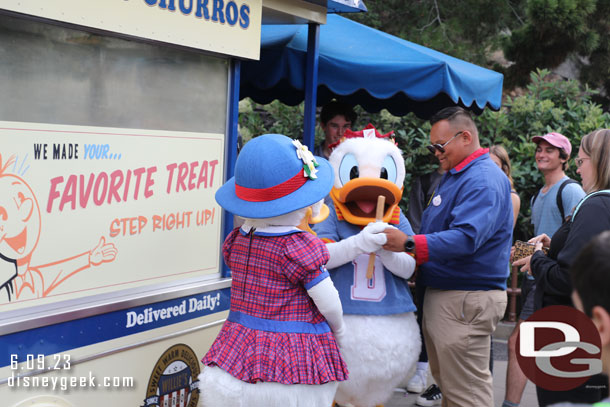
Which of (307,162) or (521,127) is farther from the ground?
(521,127)

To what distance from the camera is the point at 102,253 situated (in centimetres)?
307

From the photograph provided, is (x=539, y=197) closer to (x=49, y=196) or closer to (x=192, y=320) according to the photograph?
(x=192, y=320)

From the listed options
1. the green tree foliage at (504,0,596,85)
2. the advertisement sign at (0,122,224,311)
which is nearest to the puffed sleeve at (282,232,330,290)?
the advertisement sign at (0,122,224,311)

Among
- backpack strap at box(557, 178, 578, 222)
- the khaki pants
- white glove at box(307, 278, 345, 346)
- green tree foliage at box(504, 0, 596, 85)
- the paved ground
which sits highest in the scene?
green tree foliage at box(504, 0, 596, 85)

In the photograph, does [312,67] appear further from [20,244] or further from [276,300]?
[20,244]

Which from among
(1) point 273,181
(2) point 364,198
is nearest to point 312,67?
(2) point 364,198

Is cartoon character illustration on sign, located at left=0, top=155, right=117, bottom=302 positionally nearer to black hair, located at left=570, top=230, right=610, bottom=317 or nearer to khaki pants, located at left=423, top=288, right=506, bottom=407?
khaki pants, located at left=423, top=288, right=506, bottom=407

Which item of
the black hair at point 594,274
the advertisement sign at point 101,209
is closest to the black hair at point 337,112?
the advertisement sign at point 101,209

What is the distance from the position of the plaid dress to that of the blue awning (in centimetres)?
243

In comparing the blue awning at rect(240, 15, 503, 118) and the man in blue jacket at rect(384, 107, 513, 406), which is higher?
the blue awning at rect(240, 15, 503, 118)

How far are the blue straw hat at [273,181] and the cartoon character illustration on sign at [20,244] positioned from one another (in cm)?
80

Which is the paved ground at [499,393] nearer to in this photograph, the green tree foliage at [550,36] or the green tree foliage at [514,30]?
the green tree foliage at [550,36]

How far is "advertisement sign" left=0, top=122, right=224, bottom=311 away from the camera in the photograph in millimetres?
2705

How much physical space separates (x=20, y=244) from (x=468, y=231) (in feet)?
7.01
